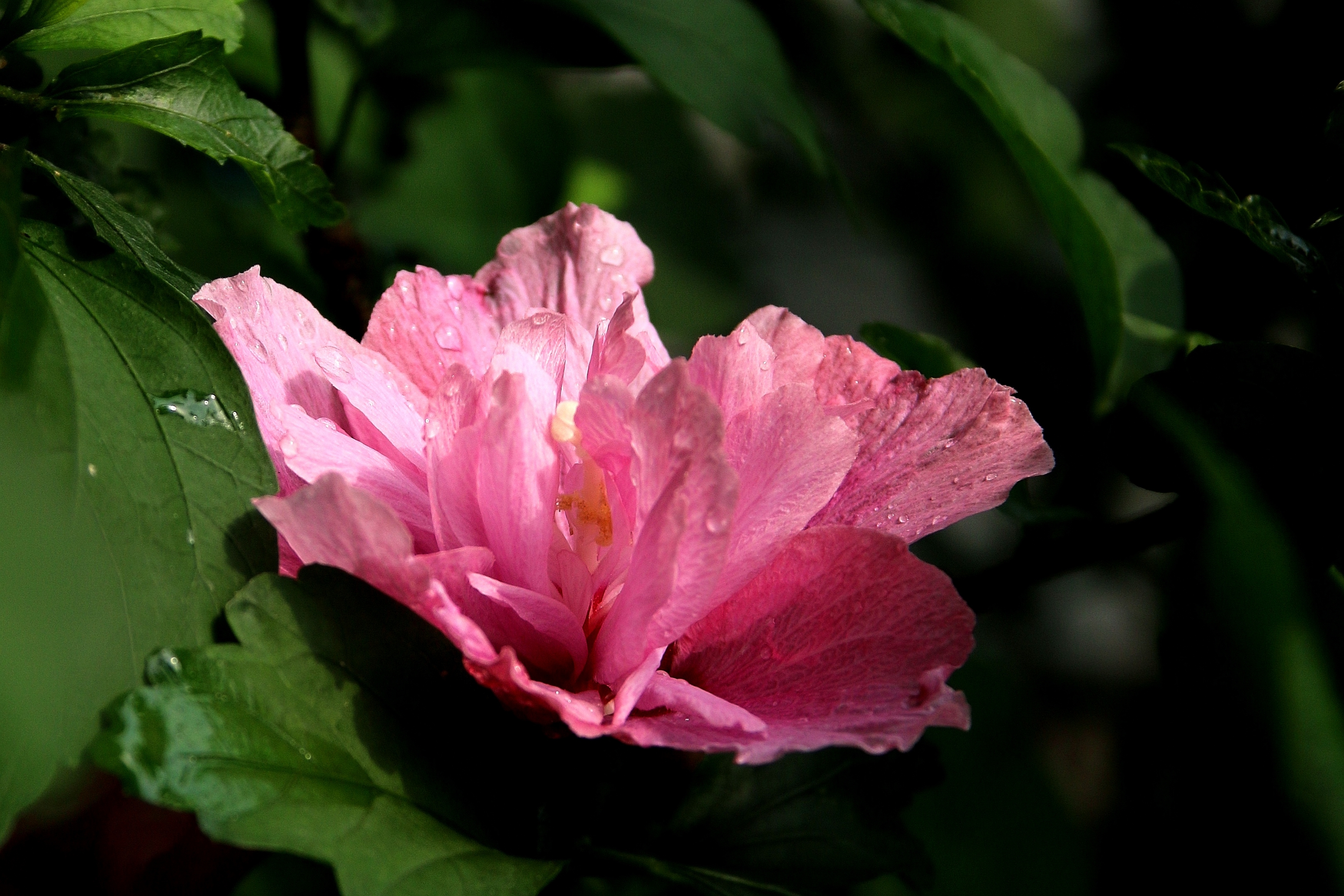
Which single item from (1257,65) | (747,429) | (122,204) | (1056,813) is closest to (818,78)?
(1257,65)

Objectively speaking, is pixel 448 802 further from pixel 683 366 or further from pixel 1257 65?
pixel 1257 65

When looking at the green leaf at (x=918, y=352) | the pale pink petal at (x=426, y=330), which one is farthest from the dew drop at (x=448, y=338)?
the green leaf at (x=918, y=352)

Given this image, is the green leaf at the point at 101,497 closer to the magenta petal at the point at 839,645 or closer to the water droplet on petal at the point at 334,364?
the water droplet on petal at the point at 334,364

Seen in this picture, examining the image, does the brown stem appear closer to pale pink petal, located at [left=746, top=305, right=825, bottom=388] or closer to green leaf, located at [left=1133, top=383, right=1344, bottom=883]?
pale pink petal, located at [left=746, top=305, right=825, bottom=388]

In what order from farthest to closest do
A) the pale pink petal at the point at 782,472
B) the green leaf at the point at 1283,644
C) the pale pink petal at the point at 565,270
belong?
the pale pink petal at the point at 565,270 < the pale pink petal at the point at 782,472 < the green leaf at the point at 1283,644

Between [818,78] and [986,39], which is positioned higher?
[986,39]

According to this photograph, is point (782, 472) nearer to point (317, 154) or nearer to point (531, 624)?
point (531, 624)

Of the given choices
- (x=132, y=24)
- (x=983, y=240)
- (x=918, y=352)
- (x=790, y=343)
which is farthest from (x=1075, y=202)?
(x=983, y=240)
